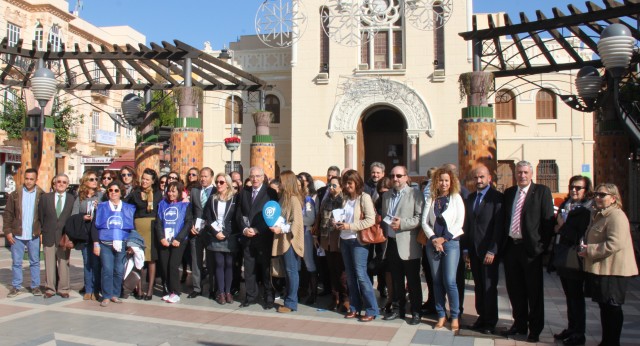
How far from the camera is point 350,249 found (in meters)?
7.31

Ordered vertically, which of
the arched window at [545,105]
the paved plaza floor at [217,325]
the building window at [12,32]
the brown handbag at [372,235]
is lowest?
the paved plaza floor at [217,325]

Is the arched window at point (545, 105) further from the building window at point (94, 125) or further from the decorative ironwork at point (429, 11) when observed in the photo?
the building window at point (94, 125)

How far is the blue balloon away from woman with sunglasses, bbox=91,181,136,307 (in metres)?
2.07

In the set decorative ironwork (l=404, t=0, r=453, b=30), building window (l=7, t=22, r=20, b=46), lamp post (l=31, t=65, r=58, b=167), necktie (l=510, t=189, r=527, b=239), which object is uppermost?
building window (l=7, t=22, r=20, b=46)

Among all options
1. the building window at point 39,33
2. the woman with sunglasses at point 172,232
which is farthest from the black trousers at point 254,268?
the building window at point 39,33

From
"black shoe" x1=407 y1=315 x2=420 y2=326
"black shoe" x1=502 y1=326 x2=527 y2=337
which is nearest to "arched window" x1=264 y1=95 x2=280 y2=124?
"black shoe" x1=407 y1=315 x2=420 y2=326

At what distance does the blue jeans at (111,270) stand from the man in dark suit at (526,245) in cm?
518

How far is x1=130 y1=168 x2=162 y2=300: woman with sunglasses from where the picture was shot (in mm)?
8445

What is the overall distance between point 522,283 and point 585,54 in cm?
1974

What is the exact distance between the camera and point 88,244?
8.31 metres

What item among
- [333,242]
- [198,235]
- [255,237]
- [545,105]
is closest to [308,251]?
[333,242]

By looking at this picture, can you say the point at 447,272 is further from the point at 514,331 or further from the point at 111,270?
the point at 111,270

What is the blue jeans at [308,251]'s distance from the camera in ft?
26.1

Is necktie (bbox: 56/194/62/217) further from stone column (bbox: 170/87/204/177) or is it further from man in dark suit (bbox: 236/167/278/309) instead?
stone column (bbox: 170/87/204/177)
